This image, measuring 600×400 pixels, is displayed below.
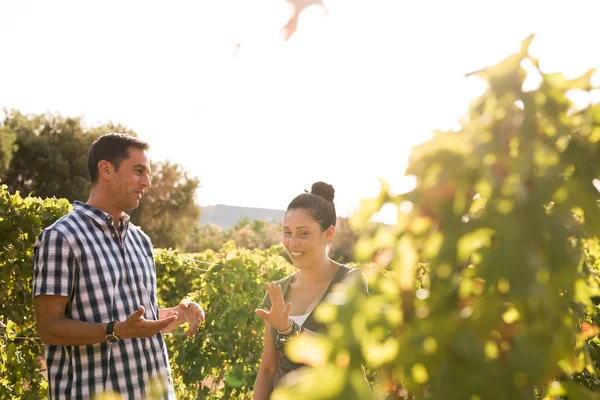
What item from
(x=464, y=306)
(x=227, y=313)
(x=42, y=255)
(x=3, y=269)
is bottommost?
(x=227, y=313)

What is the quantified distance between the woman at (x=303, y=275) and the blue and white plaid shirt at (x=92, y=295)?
0.55 meters

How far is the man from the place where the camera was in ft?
9.01

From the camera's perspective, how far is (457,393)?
2.08ft

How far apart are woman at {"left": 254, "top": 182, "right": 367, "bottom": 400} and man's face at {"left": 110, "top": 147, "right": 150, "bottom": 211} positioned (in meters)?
0.87

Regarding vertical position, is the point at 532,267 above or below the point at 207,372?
above

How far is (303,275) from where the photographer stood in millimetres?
3391

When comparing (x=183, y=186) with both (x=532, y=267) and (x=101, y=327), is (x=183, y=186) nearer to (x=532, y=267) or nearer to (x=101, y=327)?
(x=101, y=327)

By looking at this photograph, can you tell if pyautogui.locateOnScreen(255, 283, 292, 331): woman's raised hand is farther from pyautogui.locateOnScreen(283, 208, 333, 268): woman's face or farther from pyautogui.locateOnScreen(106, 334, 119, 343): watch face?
pyautogui.locateOnScreen(106, 334, 119, 343): watch face

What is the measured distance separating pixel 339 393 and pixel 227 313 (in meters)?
6.42

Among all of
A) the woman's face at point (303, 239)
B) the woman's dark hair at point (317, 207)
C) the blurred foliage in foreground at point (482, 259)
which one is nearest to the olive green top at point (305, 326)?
the woman's face at point (303, 239)

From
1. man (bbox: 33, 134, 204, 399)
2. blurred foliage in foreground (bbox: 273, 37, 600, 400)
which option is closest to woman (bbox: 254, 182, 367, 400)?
man (bbox: 33, 134, 204, 399)

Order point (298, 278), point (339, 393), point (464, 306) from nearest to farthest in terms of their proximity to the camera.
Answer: point (339, 393) < point (464, 306) < point (298, 278)

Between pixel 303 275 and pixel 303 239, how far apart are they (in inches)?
9.1

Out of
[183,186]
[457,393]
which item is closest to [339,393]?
[457,393]
